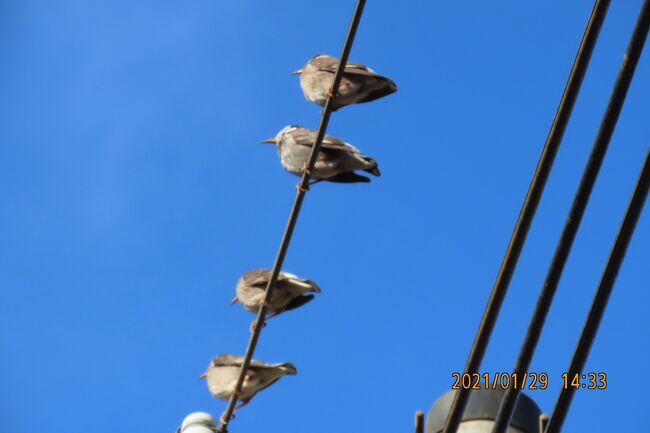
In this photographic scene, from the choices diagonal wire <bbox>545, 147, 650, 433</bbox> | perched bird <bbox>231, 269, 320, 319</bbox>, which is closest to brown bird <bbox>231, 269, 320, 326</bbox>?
perched bird <bbox>231, 269, 320, 319</bbox>

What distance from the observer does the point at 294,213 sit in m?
5.66

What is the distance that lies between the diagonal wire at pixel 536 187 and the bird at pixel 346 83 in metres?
1.57

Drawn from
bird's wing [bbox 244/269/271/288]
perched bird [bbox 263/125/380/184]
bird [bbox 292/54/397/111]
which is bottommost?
bird's wing [bbox 244/269/271/288]

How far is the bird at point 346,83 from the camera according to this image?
6855 millimetres

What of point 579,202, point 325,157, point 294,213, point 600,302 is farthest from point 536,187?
point 325,157

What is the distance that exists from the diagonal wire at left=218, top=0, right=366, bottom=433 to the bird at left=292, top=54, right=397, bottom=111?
10.8 inches

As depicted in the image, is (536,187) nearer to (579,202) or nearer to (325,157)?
(579,202)

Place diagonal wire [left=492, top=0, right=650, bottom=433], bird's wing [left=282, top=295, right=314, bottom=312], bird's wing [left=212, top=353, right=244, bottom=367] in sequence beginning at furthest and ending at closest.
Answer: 1. bird's wing [left=212, top=353, right=244, bottom=367]
2. bird's wing [left=282, top=295, right=314, bottom=312]
3. diagonal wire [left=492, top=0, right=650, bottom=433]

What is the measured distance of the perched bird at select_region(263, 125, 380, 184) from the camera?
7.14 meters

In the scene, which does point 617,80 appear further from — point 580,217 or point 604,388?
point 604,388

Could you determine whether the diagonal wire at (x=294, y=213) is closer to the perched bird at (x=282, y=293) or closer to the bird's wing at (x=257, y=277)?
the perched bird at (x=282, y=293)

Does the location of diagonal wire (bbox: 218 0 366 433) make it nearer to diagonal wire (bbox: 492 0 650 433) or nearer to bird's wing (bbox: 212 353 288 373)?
bird's wing (bbox: 212 353 288 373)

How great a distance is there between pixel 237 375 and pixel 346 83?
205 centimetres

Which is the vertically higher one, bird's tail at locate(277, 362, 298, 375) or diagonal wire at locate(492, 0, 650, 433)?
diagonal wire at locate(492, 0, 650, 433)
